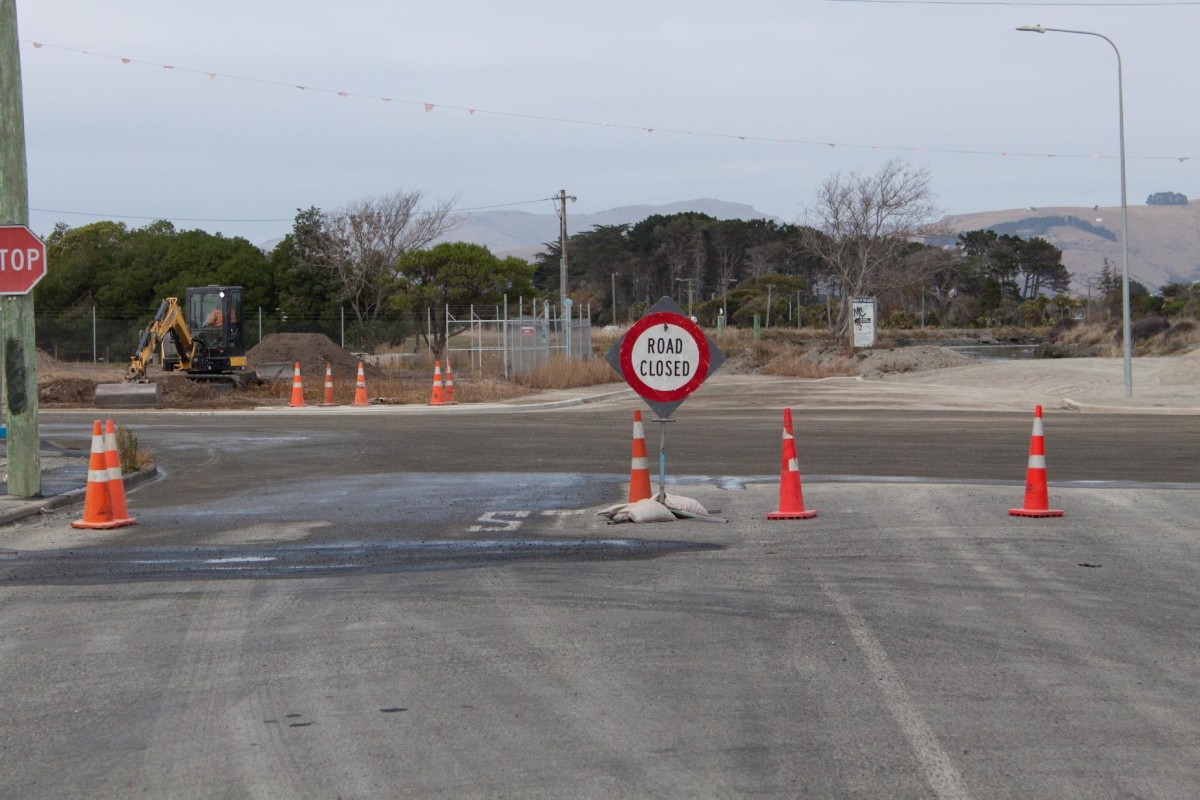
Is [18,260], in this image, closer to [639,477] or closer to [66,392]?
[639,477]

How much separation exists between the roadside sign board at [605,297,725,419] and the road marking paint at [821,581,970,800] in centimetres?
412

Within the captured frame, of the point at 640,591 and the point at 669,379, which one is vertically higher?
the point at 669,379

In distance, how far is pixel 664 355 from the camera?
11570 millimetres

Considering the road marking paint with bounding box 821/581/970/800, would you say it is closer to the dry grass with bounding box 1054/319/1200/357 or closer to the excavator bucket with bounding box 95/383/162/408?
the excavator bucket with bounding box 95/383/162/408

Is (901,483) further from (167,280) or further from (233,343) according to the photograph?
(167,280)

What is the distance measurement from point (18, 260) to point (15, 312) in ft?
1.85

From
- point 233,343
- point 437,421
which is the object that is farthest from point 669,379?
point 233,343

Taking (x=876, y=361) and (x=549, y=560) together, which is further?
(x=876, y=361)

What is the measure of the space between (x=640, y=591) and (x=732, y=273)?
103 metres

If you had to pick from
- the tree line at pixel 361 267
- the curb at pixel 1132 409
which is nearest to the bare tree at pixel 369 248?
the tree line at pixel 361 267

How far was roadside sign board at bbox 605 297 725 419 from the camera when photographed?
37.8 feet

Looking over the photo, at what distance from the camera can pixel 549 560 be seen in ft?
31.2

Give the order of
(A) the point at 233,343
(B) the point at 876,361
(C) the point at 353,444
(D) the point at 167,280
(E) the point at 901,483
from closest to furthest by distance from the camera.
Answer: (E) the point at 901,483 → (C) the point at 353,444 → (A) the point at 233,343 → (B) the point at 876,361 → (D) the point at 167,280

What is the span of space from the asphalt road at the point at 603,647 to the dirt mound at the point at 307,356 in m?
29.2
